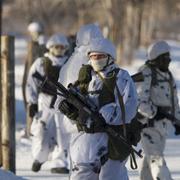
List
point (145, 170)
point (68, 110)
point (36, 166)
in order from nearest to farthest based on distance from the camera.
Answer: point (68, 110) → point (145, 170) → point (36, 166)

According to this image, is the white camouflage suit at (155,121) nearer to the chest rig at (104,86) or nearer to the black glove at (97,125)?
the chest rig at (104,86)

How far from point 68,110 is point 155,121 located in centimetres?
213

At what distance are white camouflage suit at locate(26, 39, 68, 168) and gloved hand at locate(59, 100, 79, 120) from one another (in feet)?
12.1

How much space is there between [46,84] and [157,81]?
1903mm

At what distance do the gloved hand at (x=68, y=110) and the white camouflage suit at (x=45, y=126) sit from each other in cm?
370

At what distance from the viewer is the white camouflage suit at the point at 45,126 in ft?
34.2

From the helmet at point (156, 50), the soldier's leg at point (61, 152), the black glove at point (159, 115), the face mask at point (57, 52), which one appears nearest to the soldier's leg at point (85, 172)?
the black glove at point (159, 115)

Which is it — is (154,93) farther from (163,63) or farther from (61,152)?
(61,152)

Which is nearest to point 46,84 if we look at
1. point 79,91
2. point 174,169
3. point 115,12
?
point 79,91

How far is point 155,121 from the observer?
27.9 feet

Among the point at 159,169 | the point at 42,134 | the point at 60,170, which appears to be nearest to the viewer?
the point at 159,169

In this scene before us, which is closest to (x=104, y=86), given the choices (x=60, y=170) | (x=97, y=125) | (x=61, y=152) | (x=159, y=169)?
(x=97, y=125)

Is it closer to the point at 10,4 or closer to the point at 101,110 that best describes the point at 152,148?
the point at 101,110

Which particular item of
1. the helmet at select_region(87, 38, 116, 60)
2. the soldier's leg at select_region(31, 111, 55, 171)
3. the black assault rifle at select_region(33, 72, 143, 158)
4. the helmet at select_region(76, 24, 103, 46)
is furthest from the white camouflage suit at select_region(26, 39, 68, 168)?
the black assault rifle at select_region(33, 72, 143, 158)
